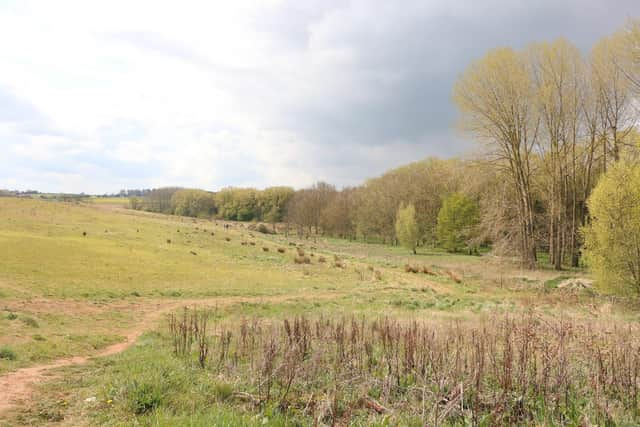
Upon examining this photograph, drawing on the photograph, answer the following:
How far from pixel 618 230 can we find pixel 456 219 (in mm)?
40302

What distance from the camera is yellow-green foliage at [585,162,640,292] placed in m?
18.9

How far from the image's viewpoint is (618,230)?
762 inches

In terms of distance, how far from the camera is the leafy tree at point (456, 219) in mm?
58031

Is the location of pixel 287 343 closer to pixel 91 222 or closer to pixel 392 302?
pixel 392 302

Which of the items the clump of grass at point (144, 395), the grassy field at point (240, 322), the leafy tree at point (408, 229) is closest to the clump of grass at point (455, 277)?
the grassy field at point (240, 322)

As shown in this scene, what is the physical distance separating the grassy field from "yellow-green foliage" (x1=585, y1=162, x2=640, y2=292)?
1539mm

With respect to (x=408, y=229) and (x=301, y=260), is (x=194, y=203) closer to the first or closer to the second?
(x=408, y=229)

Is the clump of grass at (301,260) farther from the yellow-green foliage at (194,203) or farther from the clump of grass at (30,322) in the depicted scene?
the yellow-green foliage at (194,203)

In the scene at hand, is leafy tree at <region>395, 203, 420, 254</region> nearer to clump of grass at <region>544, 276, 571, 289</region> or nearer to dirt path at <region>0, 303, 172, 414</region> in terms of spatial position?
clump of grass at <region>544, 276, 571, 289</region>

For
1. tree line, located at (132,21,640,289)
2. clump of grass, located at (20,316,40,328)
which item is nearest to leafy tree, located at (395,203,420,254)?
tree line, located at (132,21,640,289)

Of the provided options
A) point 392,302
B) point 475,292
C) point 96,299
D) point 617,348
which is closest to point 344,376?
point 617,348

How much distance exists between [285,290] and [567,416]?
19.2 metres

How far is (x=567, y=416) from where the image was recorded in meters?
4.98

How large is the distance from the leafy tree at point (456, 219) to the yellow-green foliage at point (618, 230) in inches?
1459
